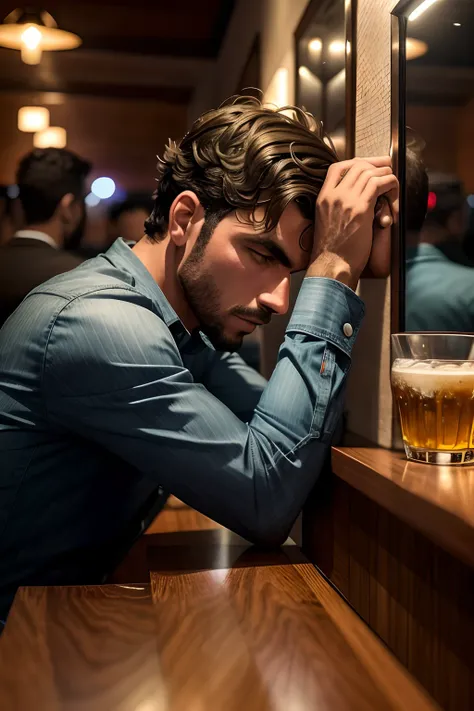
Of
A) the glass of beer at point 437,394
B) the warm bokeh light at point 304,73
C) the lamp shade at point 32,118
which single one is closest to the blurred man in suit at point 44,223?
the lamp shade at point 32,118

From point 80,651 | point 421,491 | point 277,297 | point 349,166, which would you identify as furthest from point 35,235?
point 421,491

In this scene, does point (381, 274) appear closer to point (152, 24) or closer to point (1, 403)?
point (1, 403)

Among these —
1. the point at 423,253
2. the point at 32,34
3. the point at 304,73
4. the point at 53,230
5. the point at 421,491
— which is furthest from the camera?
the point at 32,34

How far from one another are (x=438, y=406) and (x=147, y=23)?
2.69 metres

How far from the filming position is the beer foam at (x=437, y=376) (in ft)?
2.85

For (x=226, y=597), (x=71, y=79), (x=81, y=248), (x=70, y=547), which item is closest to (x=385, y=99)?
(x=226, y=597)

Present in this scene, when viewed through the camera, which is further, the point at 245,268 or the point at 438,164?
the point at 245,268

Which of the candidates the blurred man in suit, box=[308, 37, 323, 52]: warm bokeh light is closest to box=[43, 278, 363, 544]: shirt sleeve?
box=[308, 37, 323, 52]: warm bokeh light

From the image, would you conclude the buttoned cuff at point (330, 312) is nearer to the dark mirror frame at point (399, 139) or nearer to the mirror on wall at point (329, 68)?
the dark mirror frame at point (399, 139)

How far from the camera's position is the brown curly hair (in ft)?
4.04

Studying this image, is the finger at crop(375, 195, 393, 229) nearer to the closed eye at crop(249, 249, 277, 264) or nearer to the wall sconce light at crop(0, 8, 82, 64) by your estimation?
the closed eye at crop(249, 249, 277, 264)

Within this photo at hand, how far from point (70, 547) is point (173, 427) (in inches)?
14.0

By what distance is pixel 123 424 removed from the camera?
1.08m

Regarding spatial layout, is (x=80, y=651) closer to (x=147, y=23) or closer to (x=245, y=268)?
(x=245, y=268)
